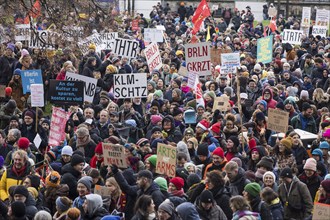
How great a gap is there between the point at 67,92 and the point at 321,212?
338 inches

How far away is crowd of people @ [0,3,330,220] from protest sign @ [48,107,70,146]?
204mm

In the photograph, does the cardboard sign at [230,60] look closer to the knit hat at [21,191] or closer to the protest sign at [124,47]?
the protest sign at [124,47]

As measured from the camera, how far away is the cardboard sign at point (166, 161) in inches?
544

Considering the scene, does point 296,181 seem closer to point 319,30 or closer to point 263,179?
point 263,179

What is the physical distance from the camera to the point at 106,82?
951 inches

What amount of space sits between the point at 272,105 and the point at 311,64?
731 centimetres

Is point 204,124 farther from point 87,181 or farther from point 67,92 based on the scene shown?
point 87,181

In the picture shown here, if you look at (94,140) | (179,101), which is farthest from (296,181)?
(179,101)

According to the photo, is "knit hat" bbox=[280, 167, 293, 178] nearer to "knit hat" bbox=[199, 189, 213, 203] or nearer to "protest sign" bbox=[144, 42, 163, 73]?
"knit hat" bbox=[199, 189, 213, 203]

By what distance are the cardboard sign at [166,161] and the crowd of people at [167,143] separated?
21 cm

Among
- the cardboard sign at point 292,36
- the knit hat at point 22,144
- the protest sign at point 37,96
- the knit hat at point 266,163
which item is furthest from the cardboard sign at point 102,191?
the cardboard sign at point 292,36

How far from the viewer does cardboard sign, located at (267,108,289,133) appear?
56.2 feet

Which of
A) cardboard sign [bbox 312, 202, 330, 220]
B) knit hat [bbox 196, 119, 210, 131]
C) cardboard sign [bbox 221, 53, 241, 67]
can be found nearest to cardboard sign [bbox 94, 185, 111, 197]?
cardboard sign [bbox 312, 202, 330, 220]

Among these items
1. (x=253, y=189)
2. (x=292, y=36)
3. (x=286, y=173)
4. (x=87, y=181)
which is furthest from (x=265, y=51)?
(x=253, y=189)
